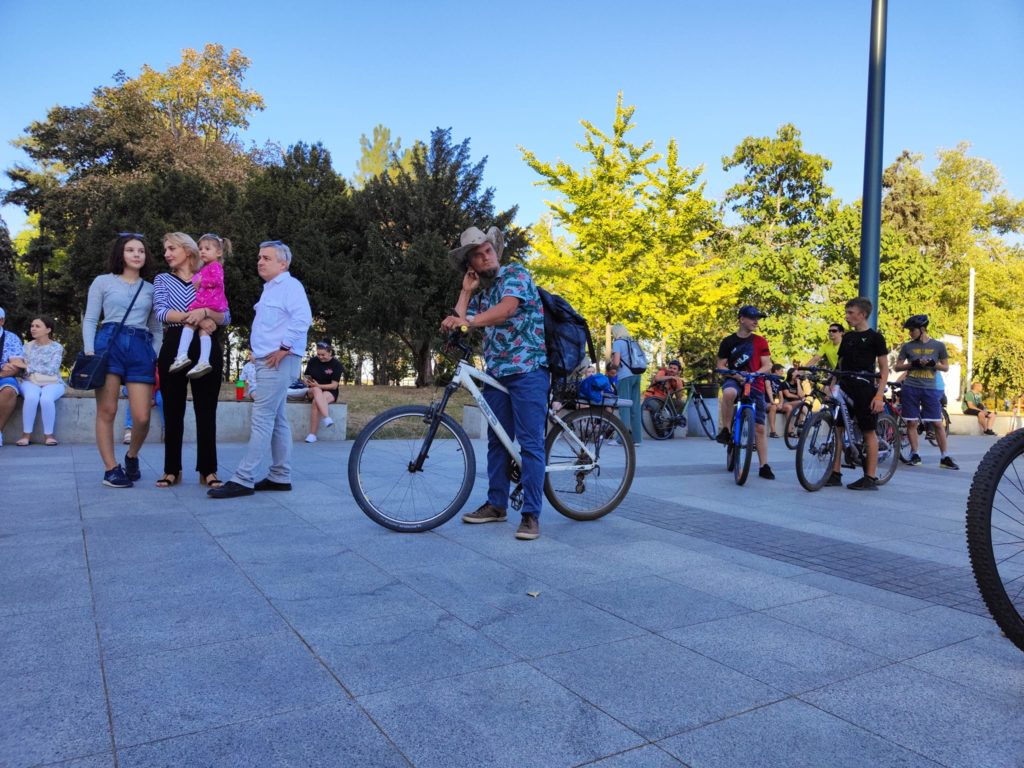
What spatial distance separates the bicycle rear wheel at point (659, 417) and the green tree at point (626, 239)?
10.1 metres

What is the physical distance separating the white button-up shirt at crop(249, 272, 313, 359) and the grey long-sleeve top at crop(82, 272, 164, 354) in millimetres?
1015

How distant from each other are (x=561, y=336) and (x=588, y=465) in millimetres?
981

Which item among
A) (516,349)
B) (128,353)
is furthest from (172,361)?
(516,349)

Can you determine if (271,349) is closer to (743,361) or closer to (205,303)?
(205,303)

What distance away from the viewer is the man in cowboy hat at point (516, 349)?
457 centimetres

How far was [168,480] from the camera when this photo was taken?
5.97 m

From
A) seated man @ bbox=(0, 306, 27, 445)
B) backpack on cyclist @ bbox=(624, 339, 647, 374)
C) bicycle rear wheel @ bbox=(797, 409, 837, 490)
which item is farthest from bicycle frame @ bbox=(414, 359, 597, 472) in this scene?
seated man @ bbox=(0, 306, 27, 445)

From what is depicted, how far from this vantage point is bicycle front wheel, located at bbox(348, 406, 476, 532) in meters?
4.46

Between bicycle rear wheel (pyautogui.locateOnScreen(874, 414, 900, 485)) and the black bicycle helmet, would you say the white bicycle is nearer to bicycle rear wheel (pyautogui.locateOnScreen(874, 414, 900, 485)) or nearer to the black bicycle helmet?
bicycle rear wheel (pyautogui.locateOnScreen(874, 414, 900, 485))

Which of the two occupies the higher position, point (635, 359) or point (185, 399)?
point (635, 359)

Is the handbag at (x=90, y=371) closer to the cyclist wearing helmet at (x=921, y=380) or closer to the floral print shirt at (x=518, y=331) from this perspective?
the floral print shirt at (x=518, y=331)

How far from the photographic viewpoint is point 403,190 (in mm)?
29219

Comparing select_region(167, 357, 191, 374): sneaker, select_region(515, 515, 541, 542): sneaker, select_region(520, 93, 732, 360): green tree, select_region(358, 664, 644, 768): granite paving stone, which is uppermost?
select_region(520, 93, 732, 360): green tree

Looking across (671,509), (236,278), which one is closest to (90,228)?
(236,278)
